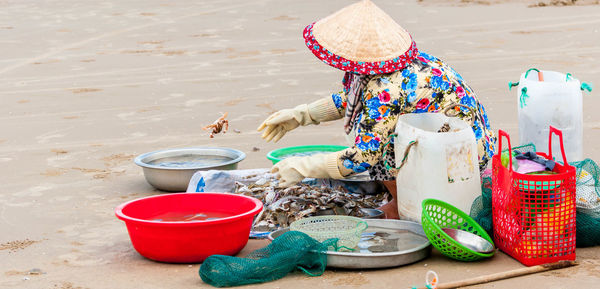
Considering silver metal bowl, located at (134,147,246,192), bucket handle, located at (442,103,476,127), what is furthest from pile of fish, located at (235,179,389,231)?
bucket handle, located at (442,103,476,127)

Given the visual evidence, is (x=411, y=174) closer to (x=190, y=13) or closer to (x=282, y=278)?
(x=282, y=278)

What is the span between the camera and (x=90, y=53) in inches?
468

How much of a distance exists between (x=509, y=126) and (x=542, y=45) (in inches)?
171

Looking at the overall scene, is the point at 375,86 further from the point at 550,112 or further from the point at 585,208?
the point at 585,208

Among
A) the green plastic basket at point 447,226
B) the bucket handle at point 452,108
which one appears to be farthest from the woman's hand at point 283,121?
the green plastic basket at point 447,226

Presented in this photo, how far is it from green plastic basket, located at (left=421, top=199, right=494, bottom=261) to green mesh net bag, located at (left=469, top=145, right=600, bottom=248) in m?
0.11

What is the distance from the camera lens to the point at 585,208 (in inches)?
168

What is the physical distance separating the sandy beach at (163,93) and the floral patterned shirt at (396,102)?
0.65 metres

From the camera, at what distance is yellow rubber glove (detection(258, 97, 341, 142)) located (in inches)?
205

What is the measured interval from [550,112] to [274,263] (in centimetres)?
188

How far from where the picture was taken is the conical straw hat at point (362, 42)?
179 inches

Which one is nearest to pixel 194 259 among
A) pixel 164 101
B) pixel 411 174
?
pixel 411 174

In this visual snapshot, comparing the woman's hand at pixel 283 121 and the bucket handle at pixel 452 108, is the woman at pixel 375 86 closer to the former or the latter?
the bucket handle at pixel 452 108

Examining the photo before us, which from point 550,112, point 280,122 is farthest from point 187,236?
point 550,112
